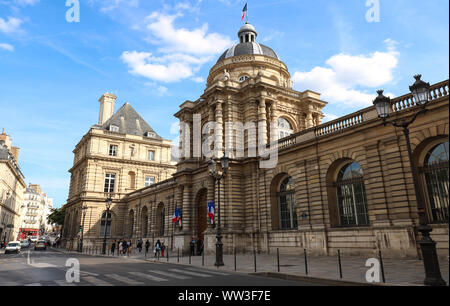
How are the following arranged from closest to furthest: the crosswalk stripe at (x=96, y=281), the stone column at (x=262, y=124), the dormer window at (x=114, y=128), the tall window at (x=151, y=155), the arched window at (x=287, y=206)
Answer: the crosswalk stripe at (x=96, y=281), the arched window at (x=287, y=206), the stone column at (x=262, y=124), the dormer window at (x=114, y=128), the tall window at (x=151, y=155)

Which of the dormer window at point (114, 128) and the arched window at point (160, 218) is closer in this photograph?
the arched window at point (160, 218)

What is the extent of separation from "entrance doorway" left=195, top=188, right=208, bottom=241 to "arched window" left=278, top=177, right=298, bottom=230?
26.8 ft

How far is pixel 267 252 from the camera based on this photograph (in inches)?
975

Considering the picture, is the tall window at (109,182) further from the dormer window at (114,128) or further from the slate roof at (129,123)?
the slate roof at (129,123)

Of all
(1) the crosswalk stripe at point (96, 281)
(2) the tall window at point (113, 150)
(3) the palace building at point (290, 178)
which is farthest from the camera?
(2) the tall window at point (113, 150)

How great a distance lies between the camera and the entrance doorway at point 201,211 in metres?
30.5

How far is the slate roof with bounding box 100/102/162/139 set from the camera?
2207 inches

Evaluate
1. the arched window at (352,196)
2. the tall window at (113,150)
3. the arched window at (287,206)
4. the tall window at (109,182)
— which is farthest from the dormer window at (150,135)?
the arched window at (352,196)

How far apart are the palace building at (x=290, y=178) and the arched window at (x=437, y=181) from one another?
0.05m

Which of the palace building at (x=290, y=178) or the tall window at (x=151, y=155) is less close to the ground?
the tall window at (x=151, y=155)

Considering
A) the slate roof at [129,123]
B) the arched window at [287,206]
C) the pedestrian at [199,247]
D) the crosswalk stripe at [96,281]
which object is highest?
the slate roof at [129,123]

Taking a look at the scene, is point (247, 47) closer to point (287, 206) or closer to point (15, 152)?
point (287, 206)

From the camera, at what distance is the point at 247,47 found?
37.2 metres

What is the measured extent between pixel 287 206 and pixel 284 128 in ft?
32.2
